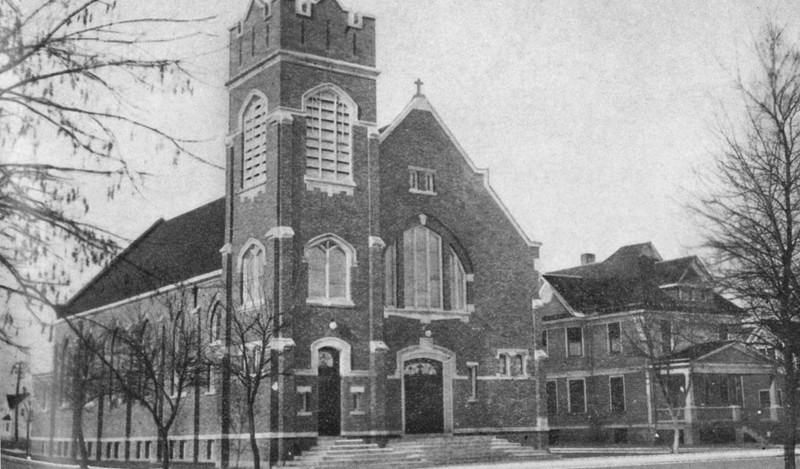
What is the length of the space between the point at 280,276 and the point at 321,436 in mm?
4020

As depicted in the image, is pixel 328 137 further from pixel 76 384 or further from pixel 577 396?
pixel 577 396

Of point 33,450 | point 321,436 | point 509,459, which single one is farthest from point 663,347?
point 33,450

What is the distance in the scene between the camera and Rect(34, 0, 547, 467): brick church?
78.2 ft

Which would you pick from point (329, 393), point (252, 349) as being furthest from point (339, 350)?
point (252, 349)

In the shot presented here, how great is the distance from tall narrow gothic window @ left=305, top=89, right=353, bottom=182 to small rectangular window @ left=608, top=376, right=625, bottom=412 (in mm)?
16284

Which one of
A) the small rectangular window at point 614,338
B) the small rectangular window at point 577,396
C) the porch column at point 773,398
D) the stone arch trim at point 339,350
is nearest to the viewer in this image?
the stone arch trim at point 339,350

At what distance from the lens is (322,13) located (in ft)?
80.4

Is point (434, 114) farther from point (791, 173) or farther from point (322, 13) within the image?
point (791, 173)

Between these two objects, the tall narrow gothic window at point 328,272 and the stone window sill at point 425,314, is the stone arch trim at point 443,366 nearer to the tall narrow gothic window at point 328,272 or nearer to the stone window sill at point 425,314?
the stone window sill at point 425,314

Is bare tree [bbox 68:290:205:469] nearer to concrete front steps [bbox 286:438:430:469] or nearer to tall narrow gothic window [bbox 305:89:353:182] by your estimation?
concrete front steps [bbox 286:438:430:469]

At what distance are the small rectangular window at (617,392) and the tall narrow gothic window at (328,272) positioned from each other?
15.6 m

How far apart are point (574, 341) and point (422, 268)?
1337 cm

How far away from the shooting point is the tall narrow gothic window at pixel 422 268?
26469 millimetres

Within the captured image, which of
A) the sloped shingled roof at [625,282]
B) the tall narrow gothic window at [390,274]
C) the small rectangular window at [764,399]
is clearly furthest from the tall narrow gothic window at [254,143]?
the small rectangular window at [764,399]
